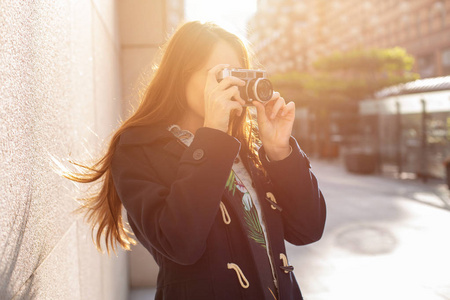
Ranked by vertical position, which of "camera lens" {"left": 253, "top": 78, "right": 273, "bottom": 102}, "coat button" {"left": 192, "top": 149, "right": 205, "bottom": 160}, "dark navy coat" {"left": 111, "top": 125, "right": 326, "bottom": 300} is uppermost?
"camera lens" {"left": 253, "top": 78, "right": 273, "bottom": 102}

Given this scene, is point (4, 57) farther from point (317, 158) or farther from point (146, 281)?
point (317, 158)

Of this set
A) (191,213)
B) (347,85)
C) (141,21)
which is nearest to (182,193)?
(191,213)

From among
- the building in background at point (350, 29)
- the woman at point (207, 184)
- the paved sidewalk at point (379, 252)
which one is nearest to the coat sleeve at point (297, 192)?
the woman at point (207, 184)

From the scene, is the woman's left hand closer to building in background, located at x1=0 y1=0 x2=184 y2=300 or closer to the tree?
building in background, located at x1=0 y1=0 x2=184 y2=300

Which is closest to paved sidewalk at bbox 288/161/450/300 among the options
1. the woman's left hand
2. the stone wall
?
the stone wall

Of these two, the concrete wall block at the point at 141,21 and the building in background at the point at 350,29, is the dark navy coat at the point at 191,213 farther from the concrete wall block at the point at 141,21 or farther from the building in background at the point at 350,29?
the building in background at the point at 350,29

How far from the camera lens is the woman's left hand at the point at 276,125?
1.59 meters

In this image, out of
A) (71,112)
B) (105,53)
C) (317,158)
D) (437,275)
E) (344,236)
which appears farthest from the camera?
(317,158)

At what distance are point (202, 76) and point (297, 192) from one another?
1.54 feet

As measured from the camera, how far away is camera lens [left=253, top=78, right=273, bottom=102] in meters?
1.48

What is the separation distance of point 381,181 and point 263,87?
43.2ft

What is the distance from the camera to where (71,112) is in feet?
6.36

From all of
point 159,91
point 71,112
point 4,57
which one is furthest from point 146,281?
point 4,57

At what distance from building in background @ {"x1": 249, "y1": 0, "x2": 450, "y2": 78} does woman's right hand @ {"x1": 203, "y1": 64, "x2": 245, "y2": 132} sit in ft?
67.5
